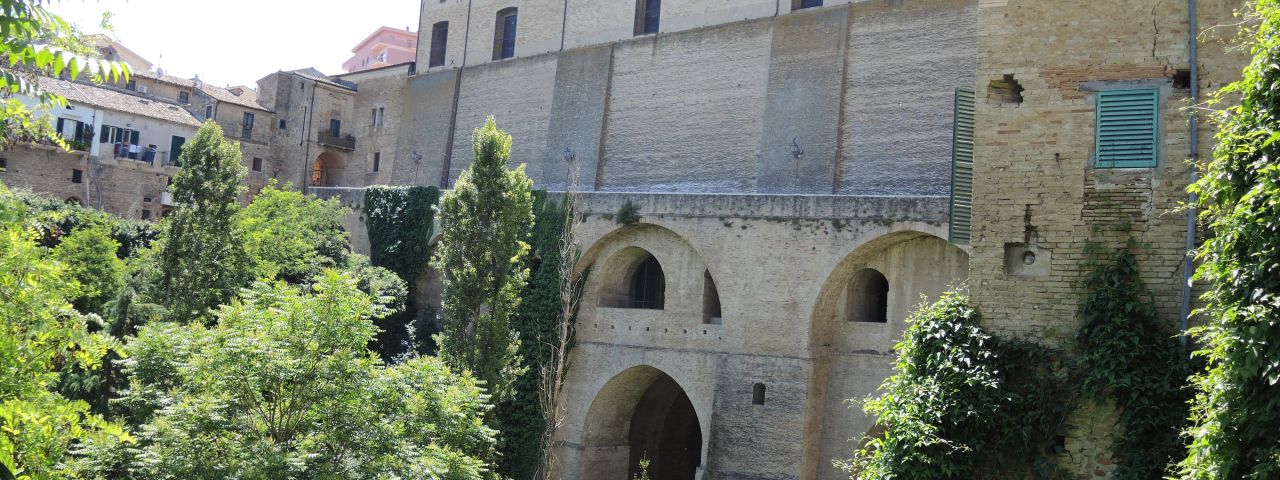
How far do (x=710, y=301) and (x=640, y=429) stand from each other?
453 centimetres

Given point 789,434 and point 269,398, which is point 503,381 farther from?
point 269,398

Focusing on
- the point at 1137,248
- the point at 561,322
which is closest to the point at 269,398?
the point at 1137,248

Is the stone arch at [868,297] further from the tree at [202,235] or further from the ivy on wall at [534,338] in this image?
the tree at [202,235]

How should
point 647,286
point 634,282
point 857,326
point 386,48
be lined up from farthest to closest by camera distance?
point 386,48, point 634,282, point 647,286, point 857,326

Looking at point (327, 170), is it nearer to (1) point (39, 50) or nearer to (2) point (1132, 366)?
(2) point (1132, 366)

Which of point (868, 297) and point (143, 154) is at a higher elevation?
point (143, 154)

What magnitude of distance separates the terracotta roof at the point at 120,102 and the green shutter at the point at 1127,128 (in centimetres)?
3577

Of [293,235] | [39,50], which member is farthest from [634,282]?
[39,50]

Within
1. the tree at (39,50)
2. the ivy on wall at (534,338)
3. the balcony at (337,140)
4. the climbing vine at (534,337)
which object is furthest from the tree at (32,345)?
the balcony at (337,140)

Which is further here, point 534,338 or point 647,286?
point 647,286

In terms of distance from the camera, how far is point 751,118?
3062cm

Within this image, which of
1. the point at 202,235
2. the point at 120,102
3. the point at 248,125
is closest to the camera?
the point at 202,235

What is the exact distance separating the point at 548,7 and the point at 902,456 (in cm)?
2861

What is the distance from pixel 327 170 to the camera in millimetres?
46344
